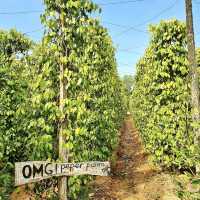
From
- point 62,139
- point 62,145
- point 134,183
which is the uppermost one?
point 62,139

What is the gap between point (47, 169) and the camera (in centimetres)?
600

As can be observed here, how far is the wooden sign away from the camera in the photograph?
5602 millimetres

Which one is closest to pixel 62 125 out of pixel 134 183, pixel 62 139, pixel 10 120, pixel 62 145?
pixel 62 139

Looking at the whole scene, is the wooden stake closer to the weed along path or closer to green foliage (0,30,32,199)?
green foliage (0,30,32,199)

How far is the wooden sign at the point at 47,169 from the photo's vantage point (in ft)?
18.4

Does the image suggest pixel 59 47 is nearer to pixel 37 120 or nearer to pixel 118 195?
pixel 37 120

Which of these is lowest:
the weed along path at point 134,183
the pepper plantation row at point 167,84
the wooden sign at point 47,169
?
the weed along path at point 134,183

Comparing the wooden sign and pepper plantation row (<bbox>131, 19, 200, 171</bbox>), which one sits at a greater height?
pepper plantation row (<bbox>131, 19, 200, 171</bbox>)

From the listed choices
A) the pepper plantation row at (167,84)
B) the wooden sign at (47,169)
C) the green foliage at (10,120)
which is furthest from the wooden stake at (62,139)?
the pepper plantation row at (167,84)

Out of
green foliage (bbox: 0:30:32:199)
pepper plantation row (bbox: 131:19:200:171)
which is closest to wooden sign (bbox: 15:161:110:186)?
green foliage (bbox: 0:30:32:199)

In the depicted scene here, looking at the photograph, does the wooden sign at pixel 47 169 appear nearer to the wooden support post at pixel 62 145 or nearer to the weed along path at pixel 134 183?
the wooden support post at pixel 62 145

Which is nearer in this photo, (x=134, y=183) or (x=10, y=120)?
(x=10, y=120)

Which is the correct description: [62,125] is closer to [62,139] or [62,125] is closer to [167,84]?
[62,139]

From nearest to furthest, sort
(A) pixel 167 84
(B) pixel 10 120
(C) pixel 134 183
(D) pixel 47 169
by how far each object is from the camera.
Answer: (D) pixel 47 169
(B) pixel 10 120
(A) pixel 167 84
(C) pixel 134 183
